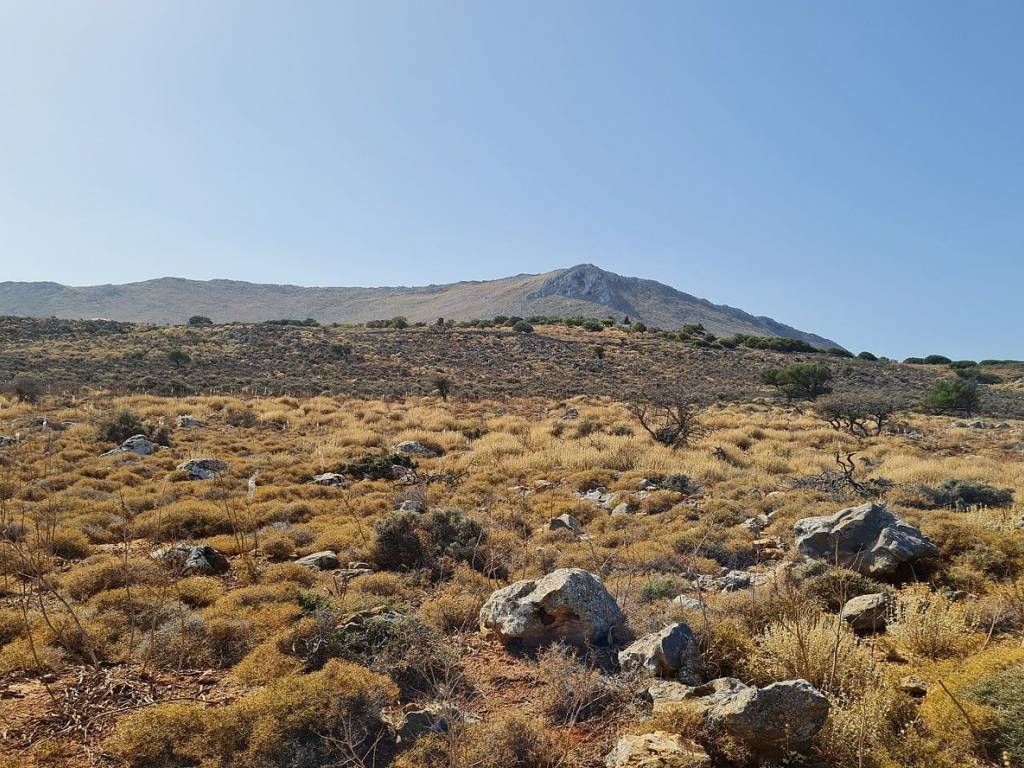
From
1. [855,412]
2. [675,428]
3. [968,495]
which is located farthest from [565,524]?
[855,412]

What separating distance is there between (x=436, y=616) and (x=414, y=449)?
10282mm

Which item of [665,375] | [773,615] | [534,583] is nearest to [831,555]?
[773,615]

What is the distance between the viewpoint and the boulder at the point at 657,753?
3.37 meters

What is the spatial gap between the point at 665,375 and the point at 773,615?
38.1m

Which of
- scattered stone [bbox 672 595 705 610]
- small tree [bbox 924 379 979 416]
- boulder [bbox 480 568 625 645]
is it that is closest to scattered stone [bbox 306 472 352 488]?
boulder [bbox 480 568 625 645]

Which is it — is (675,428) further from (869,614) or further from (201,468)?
(201,468)

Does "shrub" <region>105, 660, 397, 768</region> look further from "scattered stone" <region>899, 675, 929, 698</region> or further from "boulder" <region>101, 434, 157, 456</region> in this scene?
"boulder" <region>101, 434, 157, 456</region>

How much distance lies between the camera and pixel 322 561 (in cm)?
748

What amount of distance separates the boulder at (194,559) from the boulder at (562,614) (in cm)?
378

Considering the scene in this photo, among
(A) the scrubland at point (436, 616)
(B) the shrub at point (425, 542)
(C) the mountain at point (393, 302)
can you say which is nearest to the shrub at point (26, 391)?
(A) the scrubland at point (436, 616)

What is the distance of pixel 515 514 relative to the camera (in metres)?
9.91

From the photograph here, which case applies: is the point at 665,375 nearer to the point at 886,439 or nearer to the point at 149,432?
the point at 886,439

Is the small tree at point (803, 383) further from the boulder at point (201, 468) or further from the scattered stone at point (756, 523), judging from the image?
the boulder at point (201, 468)

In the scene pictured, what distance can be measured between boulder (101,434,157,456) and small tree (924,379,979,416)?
35.9 metres
